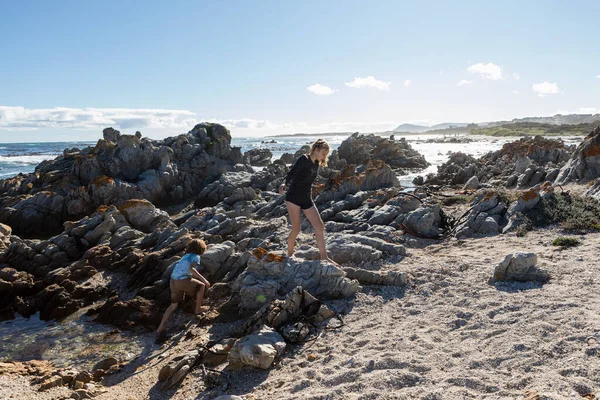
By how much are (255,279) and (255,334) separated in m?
2.38

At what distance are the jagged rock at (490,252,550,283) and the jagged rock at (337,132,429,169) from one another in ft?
131

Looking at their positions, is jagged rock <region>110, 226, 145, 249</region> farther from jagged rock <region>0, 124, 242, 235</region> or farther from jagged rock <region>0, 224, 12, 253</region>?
jagged rock <region>0, 124, 242, 235</region>

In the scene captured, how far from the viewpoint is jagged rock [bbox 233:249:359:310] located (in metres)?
9.09

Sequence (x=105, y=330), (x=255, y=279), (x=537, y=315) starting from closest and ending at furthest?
(x=537, y=315) → (x=255, y=279) → (x=105, y=330)

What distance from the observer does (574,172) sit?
19016 mm

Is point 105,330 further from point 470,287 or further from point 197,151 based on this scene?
point 197,151

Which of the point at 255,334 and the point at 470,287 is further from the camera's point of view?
the point at 470,287

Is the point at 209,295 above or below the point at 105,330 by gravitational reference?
above

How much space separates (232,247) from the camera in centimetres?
1296

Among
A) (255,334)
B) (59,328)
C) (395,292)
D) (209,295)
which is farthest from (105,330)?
(395,292)

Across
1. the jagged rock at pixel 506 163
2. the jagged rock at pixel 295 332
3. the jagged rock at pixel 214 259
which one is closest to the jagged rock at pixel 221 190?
the jagged rock at pixel 506 163

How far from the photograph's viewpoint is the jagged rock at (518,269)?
8516mm

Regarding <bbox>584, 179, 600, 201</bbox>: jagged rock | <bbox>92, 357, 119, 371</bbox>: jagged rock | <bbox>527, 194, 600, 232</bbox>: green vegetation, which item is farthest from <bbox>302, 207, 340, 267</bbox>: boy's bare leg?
<bbox>584, 179, 600, 201</bbox>: jagged rock

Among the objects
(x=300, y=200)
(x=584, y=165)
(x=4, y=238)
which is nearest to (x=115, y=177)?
(x=4, y=238)
